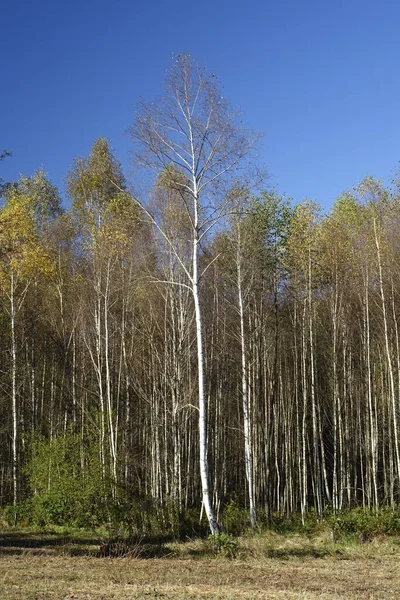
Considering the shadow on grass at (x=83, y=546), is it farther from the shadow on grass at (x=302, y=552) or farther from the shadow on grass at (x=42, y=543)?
the shadow on grass at (x=302, y=552)

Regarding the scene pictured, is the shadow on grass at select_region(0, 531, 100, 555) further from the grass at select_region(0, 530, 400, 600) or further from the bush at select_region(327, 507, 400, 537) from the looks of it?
the bush at select_region(327, 507, 400, 537)

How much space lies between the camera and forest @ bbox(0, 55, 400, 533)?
1658cm

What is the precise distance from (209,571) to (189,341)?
1039 centimetres

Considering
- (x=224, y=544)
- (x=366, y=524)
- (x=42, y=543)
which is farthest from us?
(x=366, y=524)

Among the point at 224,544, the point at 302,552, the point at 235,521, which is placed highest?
the point at 224,544

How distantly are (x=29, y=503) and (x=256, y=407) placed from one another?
23.9 ft

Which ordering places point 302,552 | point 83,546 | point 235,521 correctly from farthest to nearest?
point 235,521 < point 83,546 < point 302,552

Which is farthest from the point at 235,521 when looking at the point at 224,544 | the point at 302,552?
the point at 224,544

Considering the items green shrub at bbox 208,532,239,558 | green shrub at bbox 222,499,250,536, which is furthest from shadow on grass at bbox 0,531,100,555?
green shrub at bbox 222,499,250,536

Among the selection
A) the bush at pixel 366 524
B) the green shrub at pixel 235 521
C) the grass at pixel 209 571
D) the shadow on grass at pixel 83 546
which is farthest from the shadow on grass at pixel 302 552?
the green shrub at pixel 235 521

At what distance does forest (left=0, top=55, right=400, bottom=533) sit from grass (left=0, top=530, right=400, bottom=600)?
60.9 inches

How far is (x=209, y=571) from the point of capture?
957cm

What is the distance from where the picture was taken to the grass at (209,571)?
24.9ft

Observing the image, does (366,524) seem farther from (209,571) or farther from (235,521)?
(209,571)
